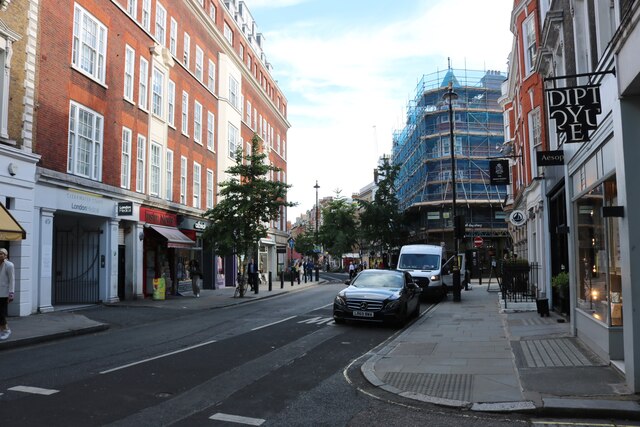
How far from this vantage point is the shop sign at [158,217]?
75.3 feet

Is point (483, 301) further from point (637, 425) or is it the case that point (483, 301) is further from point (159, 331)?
point (637, 425)

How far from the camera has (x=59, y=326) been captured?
13203 mm

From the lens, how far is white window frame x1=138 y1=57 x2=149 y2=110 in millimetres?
23172

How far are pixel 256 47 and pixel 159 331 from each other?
3532cm

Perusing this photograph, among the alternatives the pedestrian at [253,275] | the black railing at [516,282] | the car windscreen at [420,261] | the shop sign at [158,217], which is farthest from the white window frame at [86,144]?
the black railing at [516,282]

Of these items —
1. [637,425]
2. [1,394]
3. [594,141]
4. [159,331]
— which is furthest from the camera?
[159,331]

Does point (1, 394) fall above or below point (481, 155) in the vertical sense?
below

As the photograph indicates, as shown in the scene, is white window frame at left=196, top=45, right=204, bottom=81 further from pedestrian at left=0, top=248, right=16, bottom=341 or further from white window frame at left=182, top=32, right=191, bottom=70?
pedestrian at left=0, top=248, right=16, bottom=341

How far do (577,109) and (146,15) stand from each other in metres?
20.9

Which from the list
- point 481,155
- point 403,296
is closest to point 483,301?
point 403,296

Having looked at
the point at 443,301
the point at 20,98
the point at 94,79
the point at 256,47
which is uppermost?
the point at 256,47

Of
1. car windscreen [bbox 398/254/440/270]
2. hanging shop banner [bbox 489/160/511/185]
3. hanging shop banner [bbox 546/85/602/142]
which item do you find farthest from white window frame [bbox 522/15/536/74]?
hanging shop banner [bbox 546/85/602/142]

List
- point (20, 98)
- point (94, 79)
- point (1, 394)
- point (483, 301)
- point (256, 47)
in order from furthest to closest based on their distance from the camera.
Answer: point (256, 47) → point (483, 301) → point (94, 79) → point (20, 98) → point (1, 394)

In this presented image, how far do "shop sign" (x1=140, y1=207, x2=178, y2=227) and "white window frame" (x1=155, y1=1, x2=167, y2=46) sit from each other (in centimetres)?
821
